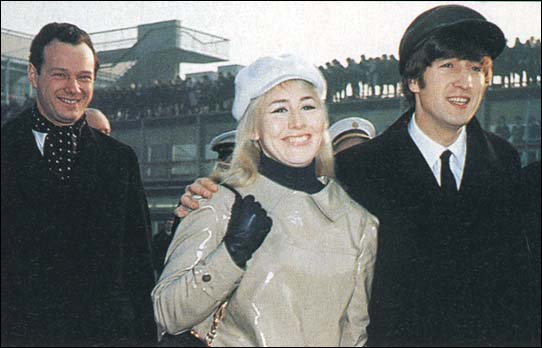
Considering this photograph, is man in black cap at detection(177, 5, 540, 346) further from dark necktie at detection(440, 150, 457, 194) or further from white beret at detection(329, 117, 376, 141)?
white beret at detection(329, 117, 376, 141)

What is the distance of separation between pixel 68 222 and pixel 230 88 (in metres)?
12.9

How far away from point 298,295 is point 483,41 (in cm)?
136

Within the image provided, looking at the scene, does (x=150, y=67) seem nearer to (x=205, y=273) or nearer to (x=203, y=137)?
(x=203, y=137)

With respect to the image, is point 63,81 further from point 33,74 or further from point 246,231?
point 246,231

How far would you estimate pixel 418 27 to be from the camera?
9.08 feet

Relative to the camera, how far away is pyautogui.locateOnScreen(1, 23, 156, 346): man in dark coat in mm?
2701

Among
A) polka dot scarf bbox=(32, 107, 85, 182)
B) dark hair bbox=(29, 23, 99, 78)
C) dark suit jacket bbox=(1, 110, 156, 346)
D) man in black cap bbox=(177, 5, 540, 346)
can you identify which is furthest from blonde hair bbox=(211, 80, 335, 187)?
dark hair bbox=(29, 23, 99, 78)

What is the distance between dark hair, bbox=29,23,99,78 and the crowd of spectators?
417 inches


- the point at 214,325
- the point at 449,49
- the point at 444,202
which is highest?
the point at 449,49

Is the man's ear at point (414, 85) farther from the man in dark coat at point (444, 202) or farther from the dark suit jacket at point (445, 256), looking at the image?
the dark suit jacket at point (445, 256)

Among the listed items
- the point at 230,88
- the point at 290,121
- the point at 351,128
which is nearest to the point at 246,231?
the point at 290,121

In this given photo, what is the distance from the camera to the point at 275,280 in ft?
7.19

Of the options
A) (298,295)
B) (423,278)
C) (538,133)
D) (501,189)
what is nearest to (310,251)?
(298,295)

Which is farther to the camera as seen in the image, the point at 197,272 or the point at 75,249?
the point at 75,249
